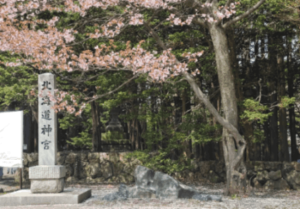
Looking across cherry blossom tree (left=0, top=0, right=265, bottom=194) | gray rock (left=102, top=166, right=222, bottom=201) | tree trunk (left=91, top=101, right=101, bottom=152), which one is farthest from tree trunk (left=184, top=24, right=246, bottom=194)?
tree trunk (left=91, top=101, right=101, bottom=152)

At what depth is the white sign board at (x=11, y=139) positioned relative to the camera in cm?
1095

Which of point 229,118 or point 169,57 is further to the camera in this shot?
point 169,57

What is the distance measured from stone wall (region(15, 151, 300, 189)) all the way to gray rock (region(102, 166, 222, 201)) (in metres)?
4.61

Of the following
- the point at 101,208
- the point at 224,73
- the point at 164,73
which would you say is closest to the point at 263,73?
the point at 224,73

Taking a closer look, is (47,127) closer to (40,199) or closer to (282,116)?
Result: (40,199)

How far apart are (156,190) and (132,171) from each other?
6137 mm

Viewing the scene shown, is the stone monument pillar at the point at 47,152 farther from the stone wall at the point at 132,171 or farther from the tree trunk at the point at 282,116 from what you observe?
the tree trunk at the point at 282,116

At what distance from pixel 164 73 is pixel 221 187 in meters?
5.67

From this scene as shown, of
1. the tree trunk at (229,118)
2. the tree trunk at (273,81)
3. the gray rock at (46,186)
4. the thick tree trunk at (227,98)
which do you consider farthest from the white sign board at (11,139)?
the tree trunk at (273,81)

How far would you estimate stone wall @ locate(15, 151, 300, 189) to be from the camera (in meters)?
14.4

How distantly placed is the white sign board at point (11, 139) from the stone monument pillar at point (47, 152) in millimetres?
768

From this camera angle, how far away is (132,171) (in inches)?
661

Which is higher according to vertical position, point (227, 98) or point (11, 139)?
point (227, 98)

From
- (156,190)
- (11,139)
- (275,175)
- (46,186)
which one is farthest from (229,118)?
(11,139)
